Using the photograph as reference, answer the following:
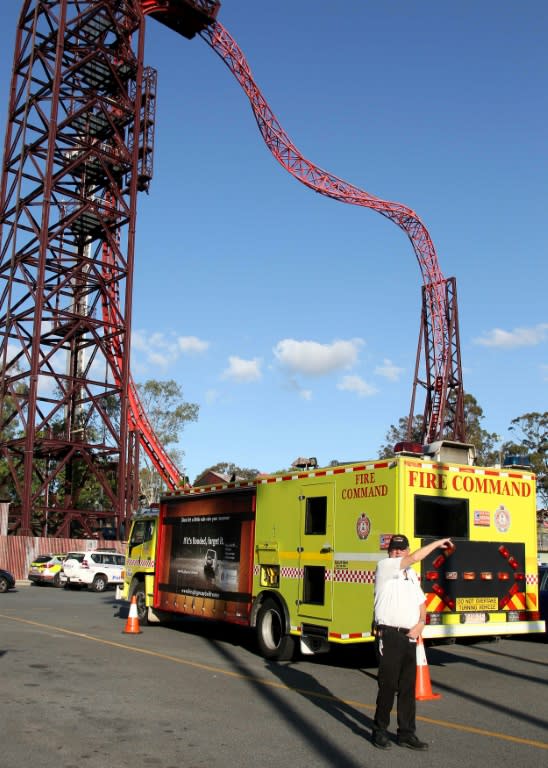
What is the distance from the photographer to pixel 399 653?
6.84 meters

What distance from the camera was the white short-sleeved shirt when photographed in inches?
273

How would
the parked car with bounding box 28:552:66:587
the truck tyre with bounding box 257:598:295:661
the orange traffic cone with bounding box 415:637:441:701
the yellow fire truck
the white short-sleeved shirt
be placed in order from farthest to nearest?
the parked car with bounding box 28:552:66:587 → the truck tyre with bounding box 257:598:295:661 → the yellow fire truck → the orange traffic cone with bounding box 415:637:441:701 → the white short-sleeved shirt

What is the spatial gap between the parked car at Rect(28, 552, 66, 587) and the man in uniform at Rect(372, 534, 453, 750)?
27.9 metres

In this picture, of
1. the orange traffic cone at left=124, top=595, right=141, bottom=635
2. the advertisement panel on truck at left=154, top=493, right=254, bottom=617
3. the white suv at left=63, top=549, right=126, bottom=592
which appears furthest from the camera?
the white suv at left=63, top=549, right=126, bottom=592

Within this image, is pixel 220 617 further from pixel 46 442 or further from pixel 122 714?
pixel 46 442

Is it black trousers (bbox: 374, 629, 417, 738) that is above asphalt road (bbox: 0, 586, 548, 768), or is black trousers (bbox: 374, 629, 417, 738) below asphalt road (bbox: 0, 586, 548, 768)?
above

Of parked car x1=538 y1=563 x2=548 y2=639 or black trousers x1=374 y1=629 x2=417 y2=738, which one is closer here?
black trousers x1=374 y1=629 x2=417 y2=738

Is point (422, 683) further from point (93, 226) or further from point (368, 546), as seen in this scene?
point (93, 226)

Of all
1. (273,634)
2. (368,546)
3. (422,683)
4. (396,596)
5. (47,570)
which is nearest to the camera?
(396,596)

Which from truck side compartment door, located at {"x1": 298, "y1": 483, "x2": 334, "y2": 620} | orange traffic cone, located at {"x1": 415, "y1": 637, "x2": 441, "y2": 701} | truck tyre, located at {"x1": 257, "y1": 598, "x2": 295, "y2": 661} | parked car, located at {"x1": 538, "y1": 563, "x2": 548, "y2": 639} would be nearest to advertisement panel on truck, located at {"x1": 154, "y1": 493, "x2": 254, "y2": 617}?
truck tyre, located at {"x1": 257, "y1": 598, "x2": 295, "y2": 661}

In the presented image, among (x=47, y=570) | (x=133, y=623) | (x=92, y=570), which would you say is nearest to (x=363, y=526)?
(x=133, y=623)

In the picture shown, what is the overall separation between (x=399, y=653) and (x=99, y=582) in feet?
84.5

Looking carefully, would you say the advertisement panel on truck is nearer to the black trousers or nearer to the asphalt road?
the asphalt road

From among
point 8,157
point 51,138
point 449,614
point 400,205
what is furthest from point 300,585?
point 400,205
